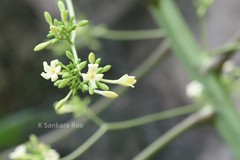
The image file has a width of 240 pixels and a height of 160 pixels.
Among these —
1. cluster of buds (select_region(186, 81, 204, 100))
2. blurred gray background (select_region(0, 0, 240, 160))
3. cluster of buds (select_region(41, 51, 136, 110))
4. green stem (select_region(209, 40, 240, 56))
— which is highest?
blurred gray background (select_region(0, 0, 240, 160))

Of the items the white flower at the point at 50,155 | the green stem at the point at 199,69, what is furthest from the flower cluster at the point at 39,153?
the green stem at the point at 199,69

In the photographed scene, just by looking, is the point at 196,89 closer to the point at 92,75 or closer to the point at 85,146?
the point at 85,146

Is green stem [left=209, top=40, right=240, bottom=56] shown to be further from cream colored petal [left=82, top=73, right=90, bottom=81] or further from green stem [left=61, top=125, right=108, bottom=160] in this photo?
cream colored petal [left=82, top=73, right=90, bottom=81]

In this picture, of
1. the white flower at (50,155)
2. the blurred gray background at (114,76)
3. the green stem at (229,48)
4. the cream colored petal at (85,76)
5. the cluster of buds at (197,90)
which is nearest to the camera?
the cream colored petal at (85,76)

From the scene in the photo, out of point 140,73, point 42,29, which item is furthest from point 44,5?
point 140,73

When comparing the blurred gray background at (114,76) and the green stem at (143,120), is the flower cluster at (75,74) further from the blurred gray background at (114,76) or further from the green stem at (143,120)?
the blurred gray background at (114,76)

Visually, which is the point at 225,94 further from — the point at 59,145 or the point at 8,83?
the point at 8,83

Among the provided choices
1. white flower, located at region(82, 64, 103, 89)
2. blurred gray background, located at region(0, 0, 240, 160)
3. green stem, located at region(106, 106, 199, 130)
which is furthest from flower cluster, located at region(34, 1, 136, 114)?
blurred gray background, located at region(0, 0, 240, 160)

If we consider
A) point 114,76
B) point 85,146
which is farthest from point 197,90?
point 114,76
